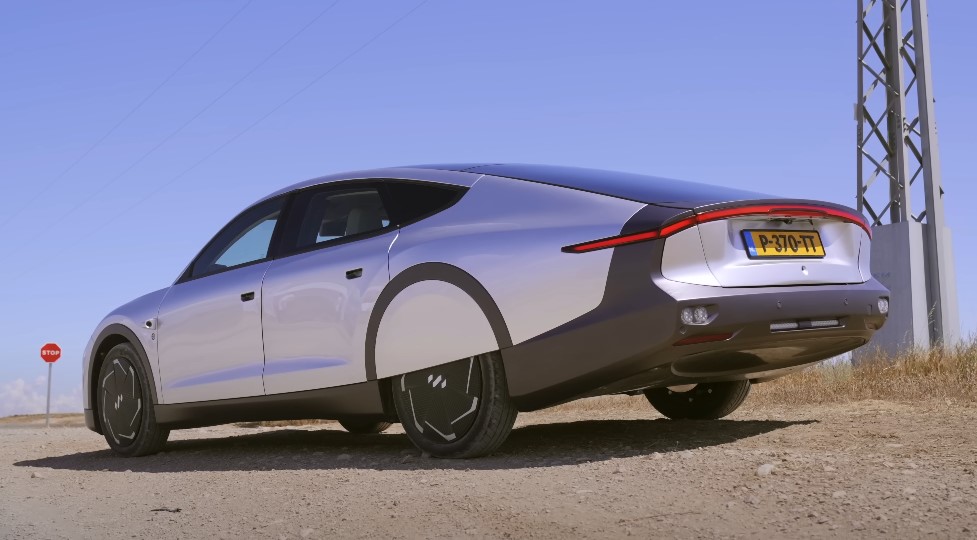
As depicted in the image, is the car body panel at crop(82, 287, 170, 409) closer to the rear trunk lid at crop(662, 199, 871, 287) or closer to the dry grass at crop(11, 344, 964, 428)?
the rear trunk lid at crop(662, 199, 871, 287)

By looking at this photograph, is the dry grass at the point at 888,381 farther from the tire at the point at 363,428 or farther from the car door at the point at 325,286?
the car door at the point at 325,286

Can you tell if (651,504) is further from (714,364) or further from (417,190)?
(417,190)

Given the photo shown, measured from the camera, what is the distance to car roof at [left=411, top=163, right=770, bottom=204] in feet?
16.9

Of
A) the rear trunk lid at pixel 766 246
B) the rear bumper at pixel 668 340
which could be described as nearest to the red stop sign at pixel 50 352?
the rear bumper at pixel 668 340

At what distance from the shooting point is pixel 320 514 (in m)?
4.57

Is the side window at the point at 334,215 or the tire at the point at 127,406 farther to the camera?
the tire at the point at 127,406

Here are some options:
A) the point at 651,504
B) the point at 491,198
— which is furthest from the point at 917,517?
the point at 491,198

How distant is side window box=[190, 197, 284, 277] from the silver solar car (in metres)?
0.04

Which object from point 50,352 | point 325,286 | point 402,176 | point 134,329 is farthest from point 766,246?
point 50,352

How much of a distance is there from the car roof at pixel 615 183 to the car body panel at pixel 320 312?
682mm

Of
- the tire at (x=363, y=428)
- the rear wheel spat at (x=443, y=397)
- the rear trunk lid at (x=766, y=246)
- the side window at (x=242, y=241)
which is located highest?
the side window at (x=242, y=241)

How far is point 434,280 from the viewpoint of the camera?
5582 millimetres

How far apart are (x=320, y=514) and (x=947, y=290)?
530 inches

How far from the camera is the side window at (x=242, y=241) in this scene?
697 cm
